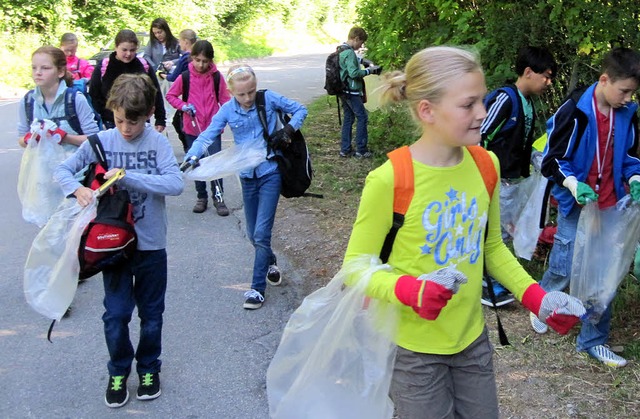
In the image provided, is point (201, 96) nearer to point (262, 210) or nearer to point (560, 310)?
point (262, 210)

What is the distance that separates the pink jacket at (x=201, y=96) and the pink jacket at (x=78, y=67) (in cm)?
203

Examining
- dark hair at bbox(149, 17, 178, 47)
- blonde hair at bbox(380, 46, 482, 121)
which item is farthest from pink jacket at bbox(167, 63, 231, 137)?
blonde hair at bbox(380, 46, 482, 121)

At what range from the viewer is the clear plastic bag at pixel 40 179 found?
16.0 feet

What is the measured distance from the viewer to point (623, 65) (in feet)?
11.9

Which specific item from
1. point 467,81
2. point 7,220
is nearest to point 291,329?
point 467,81

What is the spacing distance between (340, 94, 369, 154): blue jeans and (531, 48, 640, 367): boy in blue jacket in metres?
5.62

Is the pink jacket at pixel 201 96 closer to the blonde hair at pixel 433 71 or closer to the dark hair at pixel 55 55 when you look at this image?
the dark hair at pixel 55 55

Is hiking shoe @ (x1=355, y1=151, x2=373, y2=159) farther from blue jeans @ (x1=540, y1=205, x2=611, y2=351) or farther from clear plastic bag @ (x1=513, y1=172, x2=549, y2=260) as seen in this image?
blue jeans @ (x1=540, y1=205, x2=611, y2=351)

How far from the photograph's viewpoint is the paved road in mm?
3795

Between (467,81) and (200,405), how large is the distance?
2.39 m

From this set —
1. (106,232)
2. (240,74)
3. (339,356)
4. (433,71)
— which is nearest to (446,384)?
(339,356)

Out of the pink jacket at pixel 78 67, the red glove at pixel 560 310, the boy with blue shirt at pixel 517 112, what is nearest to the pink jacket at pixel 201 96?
the pink jacket at pixel 78 67

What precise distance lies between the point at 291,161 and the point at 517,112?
1.58m

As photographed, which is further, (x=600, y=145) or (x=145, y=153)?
(x=600, y=145)
